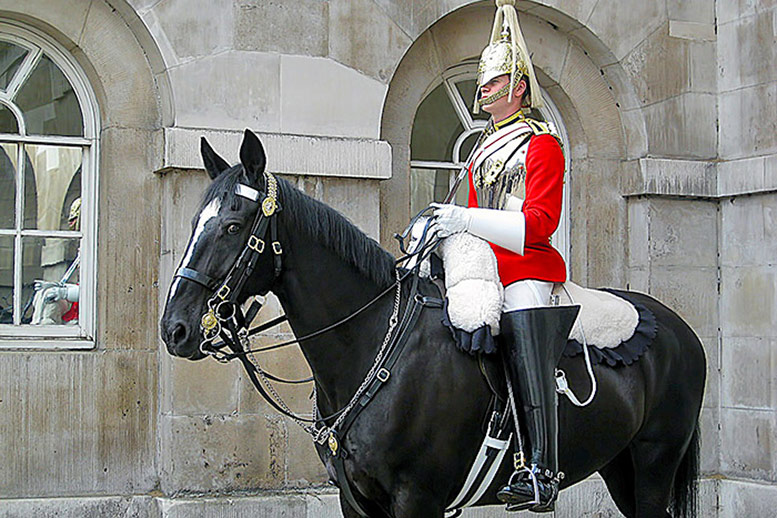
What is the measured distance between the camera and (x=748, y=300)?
7.66 metres

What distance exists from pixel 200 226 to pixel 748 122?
4912mm

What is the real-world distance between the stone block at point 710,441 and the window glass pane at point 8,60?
5.00m

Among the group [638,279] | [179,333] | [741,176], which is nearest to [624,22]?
[741,176]

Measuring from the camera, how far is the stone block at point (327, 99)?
6.71m

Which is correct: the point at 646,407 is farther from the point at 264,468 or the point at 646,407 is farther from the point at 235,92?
the point at 235,92

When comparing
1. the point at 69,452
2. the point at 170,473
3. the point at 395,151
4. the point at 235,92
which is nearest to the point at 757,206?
the point at 395,151

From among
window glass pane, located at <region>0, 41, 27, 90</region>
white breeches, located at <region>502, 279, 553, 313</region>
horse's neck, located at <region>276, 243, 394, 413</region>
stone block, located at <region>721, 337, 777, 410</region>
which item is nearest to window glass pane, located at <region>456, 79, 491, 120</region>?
stone block, located at <region>721, 337, 777, 410</region>

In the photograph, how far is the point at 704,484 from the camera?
763 cm

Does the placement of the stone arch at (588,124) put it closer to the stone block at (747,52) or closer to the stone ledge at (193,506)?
the stone block at (747,52)

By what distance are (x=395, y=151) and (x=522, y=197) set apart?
2770 millimetres

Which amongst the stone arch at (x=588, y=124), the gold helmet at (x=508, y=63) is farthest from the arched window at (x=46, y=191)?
the gold helmet at (x=508, y=63)

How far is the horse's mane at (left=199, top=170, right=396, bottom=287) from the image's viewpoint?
4.06 meters

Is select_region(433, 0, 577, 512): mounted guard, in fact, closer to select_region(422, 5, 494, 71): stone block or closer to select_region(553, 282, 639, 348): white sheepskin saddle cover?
select_region(553, 282, 639, 348): white sheepskin saddle cover

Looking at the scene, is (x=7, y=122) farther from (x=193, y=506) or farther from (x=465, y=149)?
(x=465, y=149)
